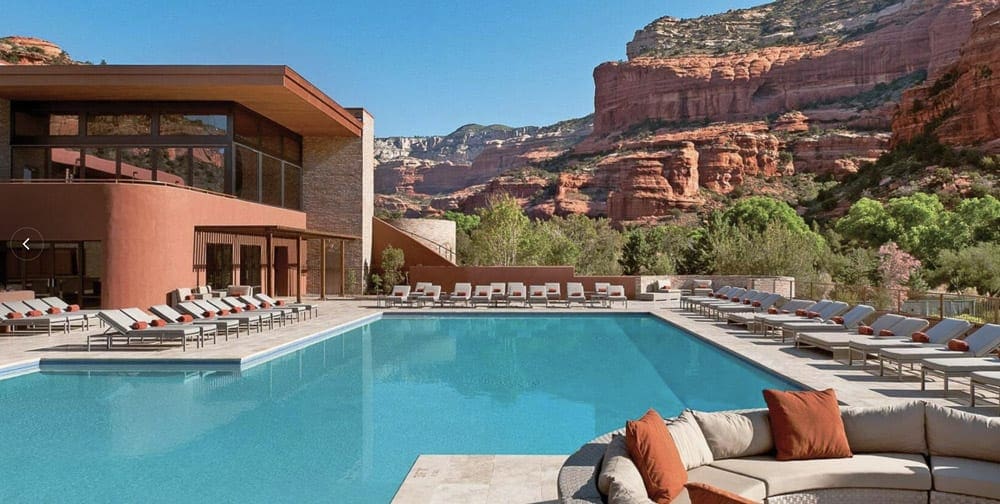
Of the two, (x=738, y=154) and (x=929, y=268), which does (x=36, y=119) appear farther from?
(x=738, y=154)

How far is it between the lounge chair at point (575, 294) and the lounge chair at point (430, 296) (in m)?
3.73

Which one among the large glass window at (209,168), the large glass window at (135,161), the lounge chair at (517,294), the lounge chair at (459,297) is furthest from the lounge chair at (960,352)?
the large glass window at (135,161)

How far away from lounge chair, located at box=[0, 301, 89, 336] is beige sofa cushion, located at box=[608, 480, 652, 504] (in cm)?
1355

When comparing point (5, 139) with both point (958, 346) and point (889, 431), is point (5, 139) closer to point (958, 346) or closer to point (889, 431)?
point (889, 431)

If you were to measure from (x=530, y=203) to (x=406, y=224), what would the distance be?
178ft

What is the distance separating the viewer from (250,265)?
68.8 feet

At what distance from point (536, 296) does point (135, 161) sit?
1182cm

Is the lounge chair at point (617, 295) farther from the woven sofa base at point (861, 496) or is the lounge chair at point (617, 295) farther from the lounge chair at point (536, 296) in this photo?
the woven sofa base at point (861, 496)

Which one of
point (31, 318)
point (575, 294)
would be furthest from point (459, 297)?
point (31, 318)

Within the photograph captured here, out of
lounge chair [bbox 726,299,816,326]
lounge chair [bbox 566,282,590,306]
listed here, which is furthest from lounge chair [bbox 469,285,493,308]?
lounge chair [bbox 726,299,816,326]

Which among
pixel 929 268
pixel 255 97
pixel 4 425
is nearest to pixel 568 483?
pixel 4 425

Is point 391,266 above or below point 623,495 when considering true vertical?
above

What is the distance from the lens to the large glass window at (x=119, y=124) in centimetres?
1916

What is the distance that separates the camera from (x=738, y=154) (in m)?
74.2
